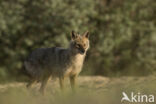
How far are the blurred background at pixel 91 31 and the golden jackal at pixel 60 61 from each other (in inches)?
296

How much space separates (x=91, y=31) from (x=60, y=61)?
1029 centimetres

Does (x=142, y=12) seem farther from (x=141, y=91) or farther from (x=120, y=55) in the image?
(x=141, y=91)

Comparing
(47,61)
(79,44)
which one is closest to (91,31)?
(47,61)

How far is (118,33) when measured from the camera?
22531mm

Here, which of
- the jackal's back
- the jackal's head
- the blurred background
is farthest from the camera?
the blurred background

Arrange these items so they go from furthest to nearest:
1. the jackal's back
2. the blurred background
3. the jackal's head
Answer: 1. the blurred background
2. the jackal's back
3. the jackal's head

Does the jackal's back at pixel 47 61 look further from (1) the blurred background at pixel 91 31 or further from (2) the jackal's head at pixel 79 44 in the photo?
(1) the blurred background at pixel 91 31

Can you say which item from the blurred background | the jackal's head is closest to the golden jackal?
the jackal's head

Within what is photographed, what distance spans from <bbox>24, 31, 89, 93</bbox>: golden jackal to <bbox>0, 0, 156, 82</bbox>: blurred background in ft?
24.7

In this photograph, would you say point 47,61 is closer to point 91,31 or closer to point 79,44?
point 79,44

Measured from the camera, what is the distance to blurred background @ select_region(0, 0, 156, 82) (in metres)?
20.7

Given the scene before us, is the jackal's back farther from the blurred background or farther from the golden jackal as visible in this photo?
the blurred background

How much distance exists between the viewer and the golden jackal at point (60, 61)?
38.0ft

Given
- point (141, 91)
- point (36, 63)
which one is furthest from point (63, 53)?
point (141, 91)
